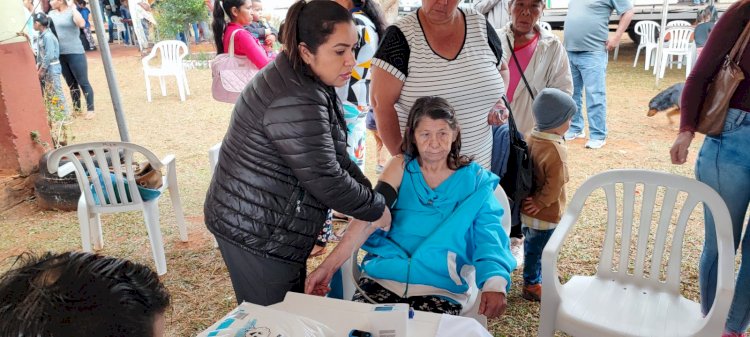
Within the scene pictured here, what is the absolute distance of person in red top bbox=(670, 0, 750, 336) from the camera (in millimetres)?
1887

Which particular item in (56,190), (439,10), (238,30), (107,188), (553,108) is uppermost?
(439,10)

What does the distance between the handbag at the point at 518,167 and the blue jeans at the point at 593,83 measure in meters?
3.17

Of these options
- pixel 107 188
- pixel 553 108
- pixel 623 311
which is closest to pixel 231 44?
pixel 107 188

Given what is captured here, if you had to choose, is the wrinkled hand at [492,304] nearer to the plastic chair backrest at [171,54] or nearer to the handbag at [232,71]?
the handbag at [232,71]

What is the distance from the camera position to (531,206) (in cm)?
257

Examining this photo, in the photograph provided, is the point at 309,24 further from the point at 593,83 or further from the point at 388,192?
the point at 593,83

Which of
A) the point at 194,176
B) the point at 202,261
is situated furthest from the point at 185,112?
the point at 202,261

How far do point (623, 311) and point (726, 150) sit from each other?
0.70 metres

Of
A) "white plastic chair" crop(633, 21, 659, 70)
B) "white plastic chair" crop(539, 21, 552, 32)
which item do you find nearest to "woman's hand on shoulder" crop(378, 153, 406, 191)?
"white plastic chair" crop(539, 21, 552, 32)

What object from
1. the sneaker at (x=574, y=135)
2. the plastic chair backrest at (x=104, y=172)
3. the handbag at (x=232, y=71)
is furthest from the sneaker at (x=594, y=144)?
the plastic chair backrest at (x=104, y=172)

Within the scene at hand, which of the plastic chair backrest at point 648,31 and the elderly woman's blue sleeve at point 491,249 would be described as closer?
the elderly woman's blue sleeve at point 491,249

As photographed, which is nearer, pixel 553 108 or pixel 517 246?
pixel 553 108

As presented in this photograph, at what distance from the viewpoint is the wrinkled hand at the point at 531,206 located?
256 cm

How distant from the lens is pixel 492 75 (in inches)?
91.3
